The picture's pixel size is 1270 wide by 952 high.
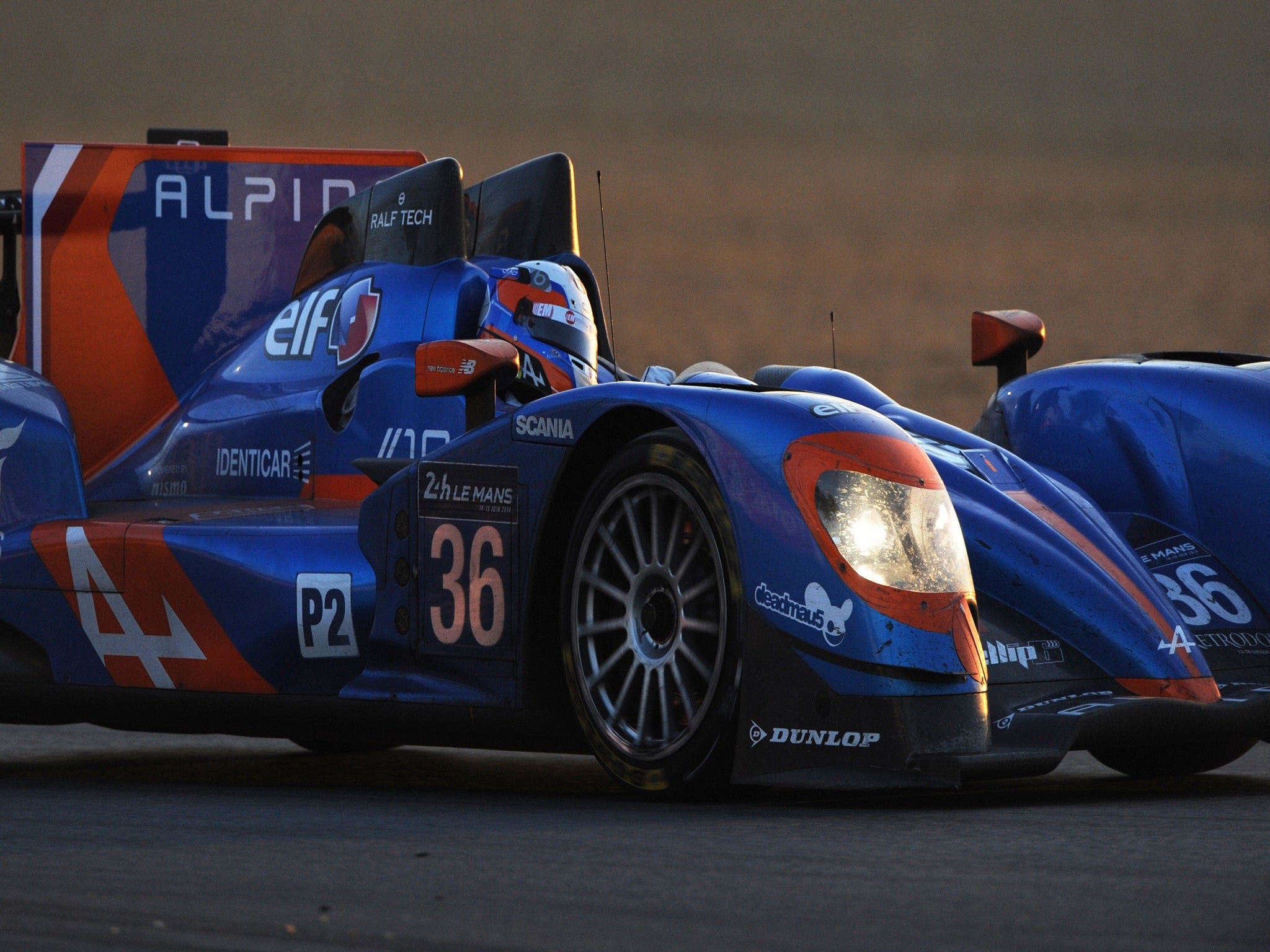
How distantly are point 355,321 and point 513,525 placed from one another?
1.69m

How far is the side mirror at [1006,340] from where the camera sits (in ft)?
18.5

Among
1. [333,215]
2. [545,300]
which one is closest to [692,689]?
[545,300]

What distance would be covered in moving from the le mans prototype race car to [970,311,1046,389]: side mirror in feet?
0.04

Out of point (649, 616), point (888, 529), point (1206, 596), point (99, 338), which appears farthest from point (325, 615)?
point (99, 338)

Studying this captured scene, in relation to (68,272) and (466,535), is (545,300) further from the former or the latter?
(68,272)

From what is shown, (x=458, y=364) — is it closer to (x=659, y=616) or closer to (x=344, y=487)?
(x=344, y=487)

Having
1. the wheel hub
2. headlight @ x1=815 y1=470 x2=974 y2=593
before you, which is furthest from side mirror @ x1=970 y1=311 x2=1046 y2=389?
the wheel hub

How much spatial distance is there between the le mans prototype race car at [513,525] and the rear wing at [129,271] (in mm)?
11

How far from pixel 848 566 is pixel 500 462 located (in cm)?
96

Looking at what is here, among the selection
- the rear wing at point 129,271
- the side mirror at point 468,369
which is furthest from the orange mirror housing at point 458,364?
the rear wing at point 129,271

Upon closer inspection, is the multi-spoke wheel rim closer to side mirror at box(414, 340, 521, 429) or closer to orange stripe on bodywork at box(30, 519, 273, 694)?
side mirror at box(414, 340, 521, 429)

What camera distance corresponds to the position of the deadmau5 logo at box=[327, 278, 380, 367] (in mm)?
5672

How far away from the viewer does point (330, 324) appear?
5.82 meters

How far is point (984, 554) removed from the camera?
4.26 m
